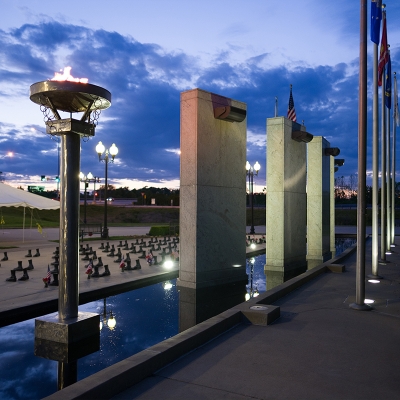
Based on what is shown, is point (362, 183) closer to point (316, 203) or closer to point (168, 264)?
point (168, 264)

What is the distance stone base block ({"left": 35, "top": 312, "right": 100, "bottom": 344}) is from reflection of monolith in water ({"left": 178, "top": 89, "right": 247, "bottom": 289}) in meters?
4.51

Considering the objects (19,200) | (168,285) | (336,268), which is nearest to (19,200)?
(19,200)

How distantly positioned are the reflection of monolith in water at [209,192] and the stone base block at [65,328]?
4.51 m

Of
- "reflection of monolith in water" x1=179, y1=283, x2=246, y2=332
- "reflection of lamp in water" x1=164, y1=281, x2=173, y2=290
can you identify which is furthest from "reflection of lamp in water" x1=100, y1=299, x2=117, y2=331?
"reflection of lamp in water" x1=164, y1=281, x2=173, y2=290

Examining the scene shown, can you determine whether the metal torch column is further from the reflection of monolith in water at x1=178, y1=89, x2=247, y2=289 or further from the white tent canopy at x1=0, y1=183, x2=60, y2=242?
the white tent canopy at x1=0, y1=183, x2=60, y2=242

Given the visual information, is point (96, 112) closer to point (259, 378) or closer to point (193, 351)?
point (193, 351)

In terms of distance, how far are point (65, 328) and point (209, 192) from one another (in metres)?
6.05

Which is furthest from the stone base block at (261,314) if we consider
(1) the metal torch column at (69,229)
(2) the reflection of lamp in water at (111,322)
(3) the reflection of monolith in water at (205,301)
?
(1) the metal torch column at (69,229)

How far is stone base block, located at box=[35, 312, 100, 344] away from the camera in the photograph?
6238mm

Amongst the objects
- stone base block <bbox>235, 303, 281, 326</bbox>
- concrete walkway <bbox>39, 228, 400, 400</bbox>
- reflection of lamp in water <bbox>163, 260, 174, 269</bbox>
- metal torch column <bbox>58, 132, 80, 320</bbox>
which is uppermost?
metal torch column <bbox>58, 132, 80, 320</bbox>

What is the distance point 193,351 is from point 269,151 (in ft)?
34.9

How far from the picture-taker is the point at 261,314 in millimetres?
6992

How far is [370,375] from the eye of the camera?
→ 4734 mm

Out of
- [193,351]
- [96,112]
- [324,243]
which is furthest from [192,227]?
[324,243]
